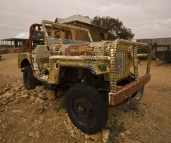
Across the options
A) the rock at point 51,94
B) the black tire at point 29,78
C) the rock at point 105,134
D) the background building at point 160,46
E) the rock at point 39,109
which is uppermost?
the background building at point 160,46

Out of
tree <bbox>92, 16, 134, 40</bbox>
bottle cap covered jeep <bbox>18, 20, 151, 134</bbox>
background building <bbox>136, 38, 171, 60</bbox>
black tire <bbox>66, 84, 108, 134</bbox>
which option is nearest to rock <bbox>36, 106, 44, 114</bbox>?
bottle cap covered jeep <bbox>18, 20, 151, 134</bbox>

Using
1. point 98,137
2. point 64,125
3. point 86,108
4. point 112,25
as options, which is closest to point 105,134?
point 98,137

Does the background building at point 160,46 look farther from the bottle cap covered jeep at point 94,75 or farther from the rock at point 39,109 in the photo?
the rock at point 39,109

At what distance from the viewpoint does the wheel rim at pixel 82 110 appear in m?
2.09

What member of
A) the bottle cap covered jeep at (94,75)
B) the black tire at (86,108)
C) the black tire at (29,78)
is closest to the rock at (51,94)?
the bottle cap covered jeep at (94,75)

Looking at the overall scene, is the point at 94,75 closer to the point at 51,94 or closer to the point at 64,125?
the point at 64,125

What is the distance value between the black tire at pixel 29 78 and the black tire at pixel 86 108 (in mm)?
1829

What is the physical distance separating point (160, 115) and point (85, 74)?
176 cm

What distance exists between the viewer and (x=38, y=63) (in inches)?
132

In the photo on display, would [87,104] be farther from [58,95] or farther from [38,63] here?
[38,63]

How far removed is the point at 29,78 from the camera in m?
3.85

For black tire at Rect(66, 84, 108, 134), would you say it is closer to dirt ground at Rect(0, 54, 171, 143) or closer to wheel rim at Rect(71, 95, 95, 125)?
wheel rim at Rect(71, 95, 95, 125)

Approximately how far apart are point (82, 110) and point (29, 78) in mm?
2299

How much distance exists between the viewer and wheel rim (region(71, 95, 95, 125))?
2.09m
